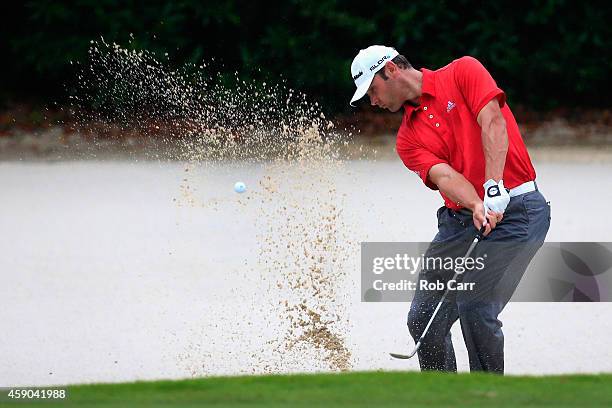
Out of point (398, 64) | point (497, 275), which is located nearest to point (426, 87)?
point (398, 64)

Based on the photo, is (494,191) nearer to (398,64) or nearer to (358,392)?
(398,64)

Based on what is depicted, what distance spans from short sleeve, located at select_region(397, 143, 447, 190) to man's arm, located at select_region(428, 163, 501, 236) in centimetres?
3

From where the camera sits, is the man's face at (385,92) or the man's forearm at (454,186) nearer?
the man's forearm at (454,186)

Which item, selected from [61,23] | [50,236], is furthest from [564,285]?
[61,23]

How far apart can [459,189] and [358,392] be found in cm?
116

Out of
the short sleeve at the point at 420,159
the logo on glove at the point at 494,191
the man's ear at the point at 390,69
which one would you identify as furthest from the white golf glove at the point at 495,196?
the man's ear at the point at 390,69

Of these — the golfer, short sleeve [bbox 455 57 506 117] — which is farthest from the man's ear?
short sleeve [bbox 455 57 506 117]

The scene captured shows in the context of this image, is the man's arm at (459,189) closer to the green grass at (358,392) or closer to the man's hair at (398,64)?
the man's hair at (398,64)

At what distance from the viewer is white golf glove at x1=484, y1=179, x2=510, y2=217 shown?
5.07 m

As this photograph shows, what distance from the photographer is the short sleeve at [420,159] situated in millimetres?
5402

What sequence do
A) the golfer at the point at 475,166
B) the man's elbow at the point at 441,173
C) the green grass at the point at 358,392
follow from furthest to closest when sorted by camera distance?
the man's elbow at the point at 441,173
the golfer at the point at 475,166
the green grass at the point at 358,392

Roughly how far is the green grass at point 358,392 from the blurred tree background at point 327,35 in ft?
29.6

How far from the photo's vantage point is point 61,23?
14.0 m

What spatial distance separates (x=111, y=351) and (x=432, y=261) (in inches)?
85.6
